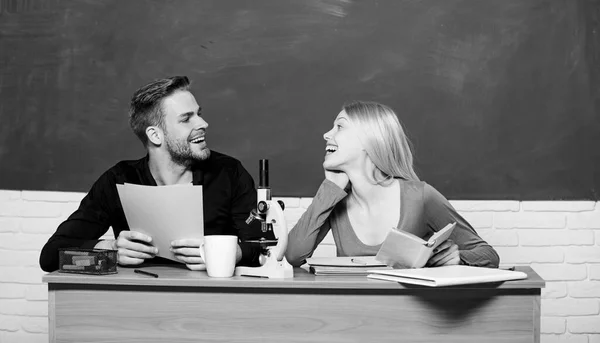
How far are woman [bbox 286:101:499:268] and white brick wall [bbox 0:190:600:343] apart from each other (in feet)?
2.77

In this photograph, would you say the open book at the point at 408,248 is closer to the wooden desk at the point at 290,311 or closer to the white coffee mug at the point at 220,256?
the wooden desk at the point at 290,311

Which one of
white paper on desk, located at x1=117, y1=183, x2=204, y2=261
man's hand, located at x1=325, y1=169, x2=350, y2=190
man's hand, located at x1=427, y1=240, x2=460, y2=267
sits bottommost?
man's hand, located at x1=427, y1=240, x2=460, y2=267

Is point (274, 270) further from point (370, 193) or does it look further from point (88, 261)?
point (370, 193)

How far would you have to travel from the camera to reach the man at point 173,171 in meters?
2.60

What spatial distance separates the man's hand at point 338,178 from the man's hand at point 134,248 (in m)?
0.59

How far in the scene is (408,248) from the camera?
201 cm

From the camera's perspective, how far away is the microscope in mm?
1963

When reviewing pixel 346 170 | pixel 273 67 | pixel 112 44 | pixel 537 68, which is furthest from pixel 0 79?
pixel 537 68

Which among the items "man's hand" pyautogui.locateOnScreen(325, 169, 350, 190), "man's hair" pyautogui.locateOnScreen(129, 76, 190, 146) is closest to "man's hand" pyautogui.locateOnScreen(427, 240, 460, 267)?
"man's hand" pyautogui.locateOnScreen(325, 169, 350, 190)

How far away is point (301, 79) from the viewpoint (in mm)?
3320

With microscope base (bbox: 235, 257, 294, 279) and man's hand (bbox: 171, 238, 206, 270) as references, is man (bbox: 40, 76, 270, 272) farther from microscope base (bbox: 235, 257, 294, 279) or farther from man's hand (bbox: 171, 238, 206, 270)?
microscope base (bbox: 235, 257, 294, 279)

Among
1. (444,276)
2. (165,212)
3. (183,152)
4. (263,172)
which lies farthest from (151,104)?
(444,276)

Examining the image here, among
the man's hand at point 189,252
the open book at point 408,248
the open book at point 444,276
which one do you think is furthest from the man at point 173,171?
the open book at point 444,276

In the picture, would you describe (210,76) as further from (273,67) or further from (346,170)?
(346,170)
